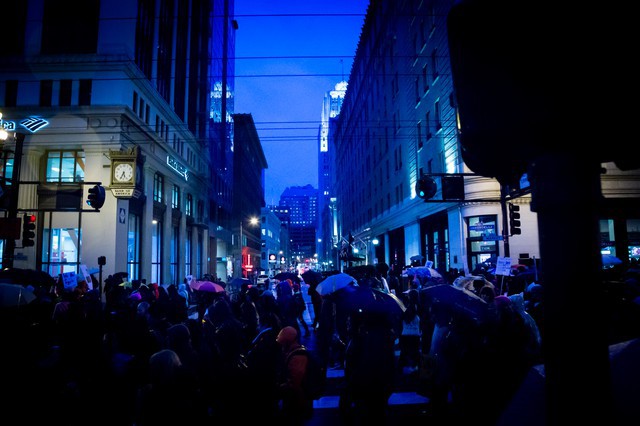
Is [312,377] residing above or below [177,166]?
below

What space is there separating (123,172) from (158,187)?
858 cm

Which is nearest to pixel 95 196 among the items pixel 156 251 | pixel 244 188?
pixel 156 251

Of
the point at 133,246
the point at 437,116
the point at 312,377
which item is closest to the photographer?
the point at 312,377

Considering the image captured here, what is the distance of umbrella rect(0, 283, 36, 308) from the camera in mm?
6977

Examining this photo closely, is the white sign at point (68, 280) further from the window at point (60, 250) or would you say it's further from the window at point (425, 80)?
the window at point (425, 80)

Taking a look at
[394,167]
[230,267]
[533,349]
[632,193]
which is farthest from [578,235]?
[230,267]

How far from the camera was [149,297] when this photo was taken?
40.0ft

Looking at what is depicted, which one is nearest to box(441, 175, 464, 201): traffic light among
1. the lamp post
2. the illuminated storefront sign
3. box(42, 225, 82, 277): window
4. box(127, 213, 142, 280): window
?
the lamp post

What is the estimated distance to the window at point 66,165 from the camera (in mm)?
23625

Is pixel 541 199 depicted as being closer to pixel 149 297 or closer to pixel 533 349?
pixel 533 349

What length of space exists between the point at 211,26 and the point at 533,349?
53155 mm

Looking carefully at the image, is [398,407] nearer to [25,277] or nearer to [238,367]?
[238,367]

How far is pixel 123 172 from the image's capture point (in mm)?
21875

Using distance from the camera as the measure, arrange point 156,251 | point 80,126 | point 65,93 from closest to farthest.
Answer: point 80,126, point 65,93, point 156,251
